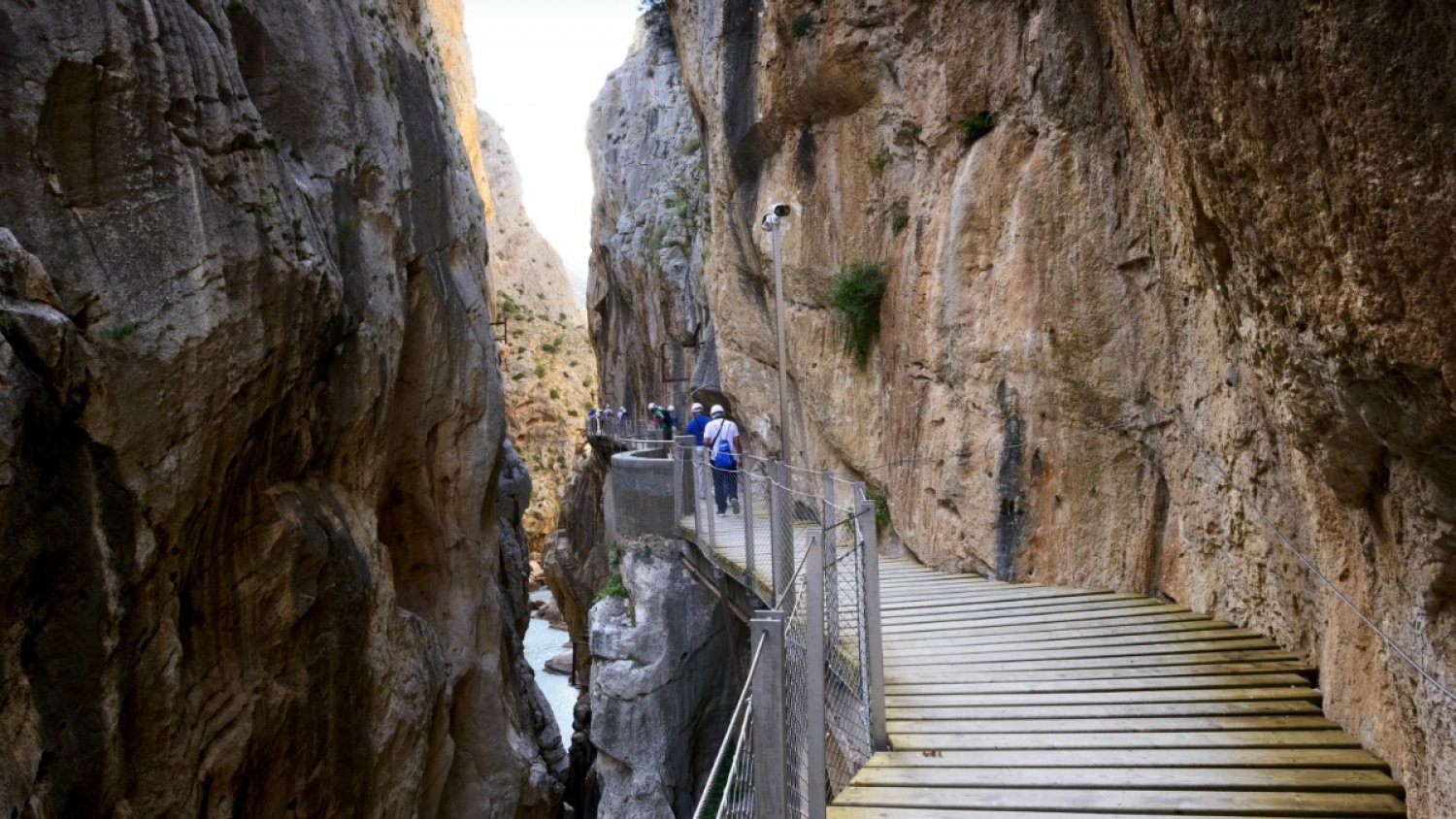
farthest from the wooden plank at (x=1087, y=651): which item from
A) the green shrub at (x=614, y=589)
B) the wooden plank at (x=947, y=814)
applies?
the green shrub at (x=614, y=589)

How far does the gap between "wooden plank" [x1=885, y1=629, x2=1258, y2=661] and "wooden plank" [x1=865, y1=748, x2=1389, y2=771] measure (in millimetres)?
1557

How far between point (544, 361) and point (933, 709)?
44.3m

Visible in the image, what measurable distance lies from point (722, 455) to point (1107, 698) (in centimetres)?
727

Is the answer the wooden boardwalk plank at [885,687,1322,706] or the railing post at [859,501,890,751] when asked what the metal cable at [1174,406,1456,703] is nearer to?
the wooden boardwalk plank at [885,687,1322,706]

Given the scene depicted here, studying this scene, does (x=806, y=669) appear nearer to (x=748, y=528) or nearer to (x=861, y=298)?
(x=748, y=528)

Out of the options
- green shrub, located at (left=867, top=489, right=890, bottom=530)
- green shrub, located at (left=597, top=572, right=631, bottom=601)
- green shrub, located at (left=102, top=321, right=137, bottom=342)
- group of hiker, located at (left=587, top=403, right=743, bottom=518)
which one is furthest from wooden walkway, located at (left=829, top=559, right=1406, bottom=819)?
green shrub, located at (left=597, top=572, right=631, bottom=601)

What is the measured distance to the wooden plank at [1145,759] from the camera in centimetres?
443

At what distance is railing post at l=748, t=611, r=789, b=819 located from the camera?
3.05m

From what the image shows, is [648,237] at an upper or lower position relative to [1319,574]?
upper

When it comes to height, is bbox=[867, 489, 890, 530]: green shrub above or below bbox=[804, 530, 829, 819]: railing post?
below

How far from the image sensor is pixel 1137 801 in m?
4.16

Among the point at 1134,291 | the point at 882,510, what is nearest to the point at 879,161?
the point at 882,510

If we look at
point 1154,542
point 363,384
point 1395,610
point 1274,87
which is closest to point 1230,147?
point 1274,87

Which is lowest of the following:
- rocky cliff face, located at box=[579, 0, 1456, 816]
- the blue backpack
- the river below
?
the river below
